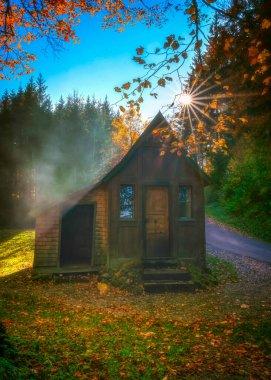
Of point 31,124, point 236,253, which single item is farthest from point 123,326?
point 31,124

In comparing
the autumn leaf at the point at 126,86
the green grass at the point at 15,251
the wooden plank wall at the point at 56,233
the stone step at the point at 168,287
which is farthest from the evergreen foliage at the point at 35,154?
the autumn leaf at the point at 126,86

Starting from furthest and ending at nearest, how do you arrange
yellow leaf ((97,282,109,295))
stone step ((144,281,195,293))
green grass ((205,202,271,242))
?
green grass ((205,202,271,242))
yellow leaf ((97,282,109,295))
stone step ((144,281,195,293))

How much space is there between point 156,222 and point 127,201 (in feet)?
5.64

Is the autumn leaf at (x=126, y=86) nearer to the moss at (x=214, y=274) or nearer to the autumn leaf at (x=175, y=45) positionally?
the autumn leaf at (x=175, y=45)

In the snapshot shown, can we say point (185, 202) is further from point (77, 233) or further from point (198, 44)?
point (198, 44)

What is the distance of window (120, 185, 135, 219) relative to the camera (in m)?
12.7

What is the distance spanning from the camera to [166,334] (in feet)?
19.8

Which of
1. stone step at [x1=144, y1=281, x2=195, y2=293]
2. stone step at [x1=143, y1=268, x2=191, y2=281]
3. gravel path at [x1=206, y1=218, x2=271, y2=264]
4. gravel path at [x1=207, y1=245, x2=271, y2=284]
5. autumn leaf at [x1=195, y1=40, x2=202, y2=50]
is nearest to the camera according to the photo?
autumn leaf at [x1=195, y1=40, x2=202, y2=50]

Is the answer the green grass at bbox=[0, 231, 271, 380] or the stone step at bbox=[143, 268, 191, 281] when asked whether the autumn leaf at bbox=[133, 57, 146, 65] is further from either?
the stone step at bbox=[143, 268, 191, 281]

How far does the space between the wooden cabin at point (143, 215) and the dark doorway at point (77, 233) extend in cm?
349

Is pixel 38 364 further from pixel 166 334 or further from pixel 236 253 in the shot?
pixel 236 253

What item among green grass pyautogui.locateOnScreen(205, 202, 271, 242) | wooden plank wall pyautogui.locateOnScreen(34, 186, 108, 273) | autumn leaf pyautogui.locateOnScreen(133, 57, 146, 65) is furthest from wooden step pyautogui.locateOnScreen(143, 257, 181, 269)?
autumn leaf pyautogui.locateOnScreen(133, 57, 146, 65)

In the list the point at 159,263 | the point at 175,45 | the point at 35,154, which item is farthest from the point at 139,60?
the point at 35,154

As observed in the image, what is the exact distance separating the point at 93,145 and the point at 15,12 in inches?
1659
